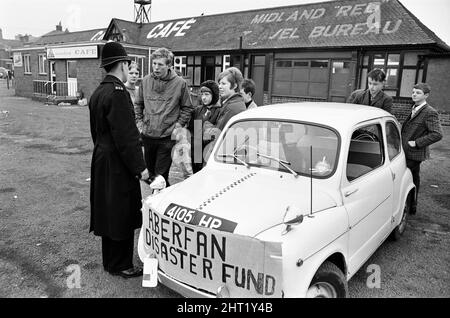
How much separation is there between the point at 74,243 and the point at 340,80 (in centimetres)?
1698

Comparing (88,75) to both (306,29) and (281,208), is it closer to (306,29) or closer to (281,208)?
(306,29)

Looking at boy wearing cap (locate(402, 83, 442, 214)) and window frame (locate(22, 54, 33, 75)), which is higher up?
window frame (locate(22, 54, 33, 75))

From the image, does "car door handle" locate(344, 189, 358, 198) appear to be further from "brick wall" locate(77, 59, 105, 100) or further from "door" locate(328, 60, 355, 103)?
"brick wall" locate(77, 59, 105, 100)

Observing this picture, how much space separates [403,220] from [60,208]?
474cm

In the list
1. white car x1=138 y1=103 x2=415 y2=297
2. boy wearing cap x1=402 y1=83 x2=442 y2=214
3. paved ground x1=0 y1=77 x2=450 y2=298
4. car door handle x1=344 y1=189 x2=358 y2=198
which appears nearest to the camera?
white car x1=138 y1=103 x2=415 y2=297

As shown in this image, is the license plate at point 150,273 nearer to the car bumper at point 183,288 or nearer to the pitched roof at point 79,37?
the car bumper at point 183,288

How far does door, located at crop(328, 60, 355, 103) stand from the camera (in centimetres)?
1800

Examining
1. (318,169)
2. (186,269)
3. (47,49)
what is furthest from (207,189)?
(47,49)

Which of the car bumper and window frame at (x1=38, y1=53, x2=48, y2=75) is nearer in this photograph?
the car bumper

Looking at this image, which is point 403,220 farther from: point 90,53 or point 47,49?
point 47,49

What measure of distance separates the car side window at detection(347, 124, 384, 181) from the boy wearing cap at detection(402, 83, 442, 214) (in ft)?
4.85

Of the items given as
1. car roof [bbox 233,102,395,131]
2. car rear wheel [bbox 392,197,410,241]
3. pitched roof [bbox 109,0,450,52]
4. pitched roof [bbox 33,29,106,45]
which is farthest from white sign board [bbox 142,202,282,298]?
pitched roof [bbox 33,29,106,45]

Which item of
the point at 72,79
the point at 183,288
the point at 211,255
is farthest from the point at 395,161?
the point at 72,79

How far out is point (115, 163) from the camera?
3.20 metres
